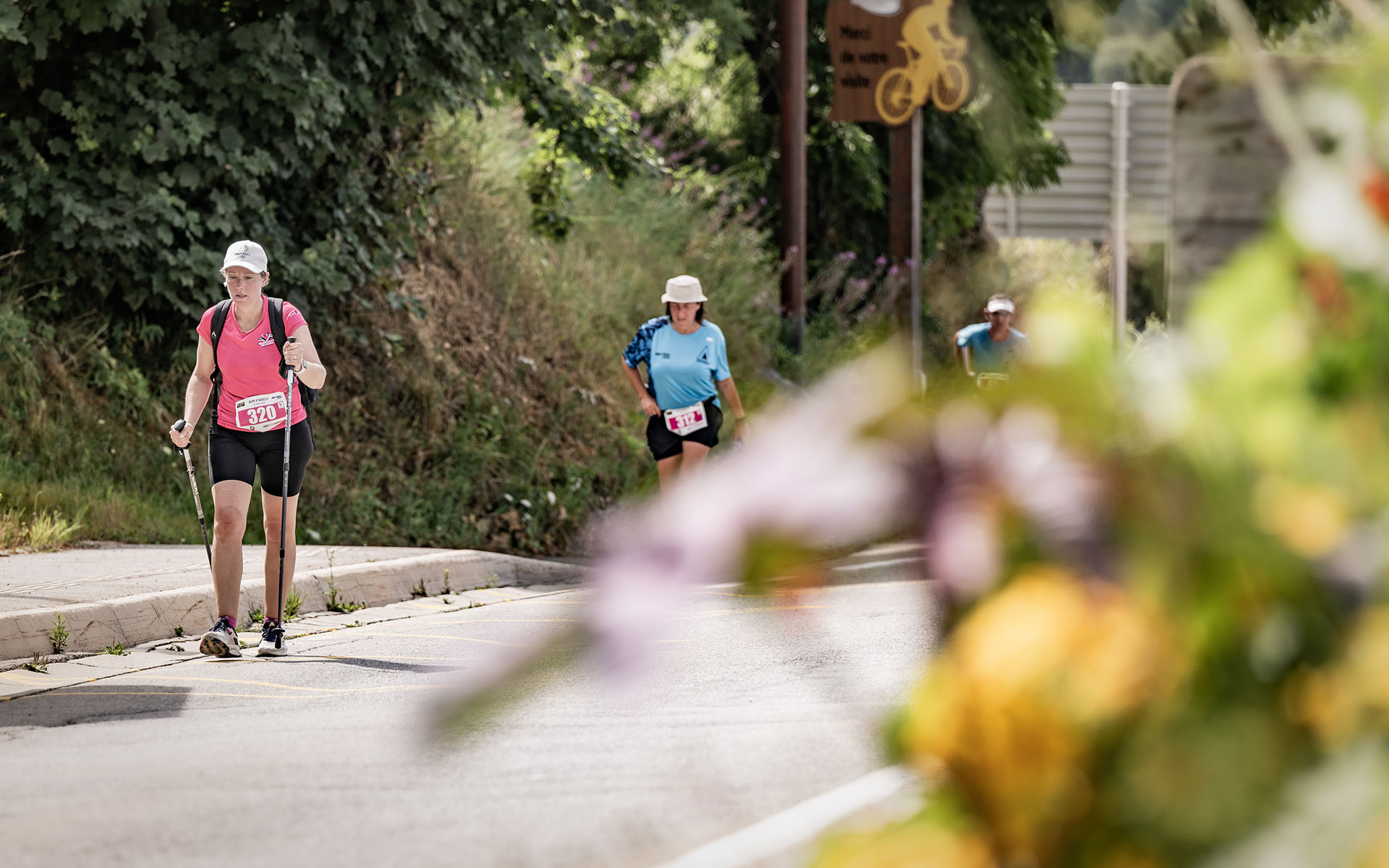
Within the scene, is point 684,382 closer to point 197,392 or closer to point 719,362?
point 719,362

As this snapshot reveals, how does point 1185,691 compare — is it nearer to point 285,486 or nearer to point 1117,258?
point 285,486

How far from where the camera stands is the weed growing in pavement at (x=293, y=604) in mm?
9055

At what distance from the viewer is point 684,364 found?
1062cm

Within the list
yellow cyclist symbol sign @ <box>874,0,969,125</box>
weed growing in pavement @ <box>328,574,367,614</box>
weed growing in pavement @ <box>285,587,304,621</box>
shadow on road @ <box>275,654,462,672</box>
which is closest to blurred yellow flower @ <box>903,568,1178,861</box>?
shadow on road @ <box>275,654,462,672</box>

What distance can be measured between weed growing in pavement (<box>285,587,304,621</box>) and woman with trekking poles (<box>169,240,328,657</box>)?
98 cm

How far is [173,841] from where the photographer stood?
4.47 m

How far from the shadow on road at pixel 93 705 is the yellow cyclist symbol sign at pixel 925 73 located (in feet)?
40.9

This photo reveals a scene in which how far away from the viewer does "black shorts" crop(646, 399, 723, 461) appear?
10.8 metres

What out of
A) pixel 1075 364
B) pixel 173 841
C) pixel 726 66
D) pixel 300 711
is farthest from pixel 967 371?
pixel 726 66

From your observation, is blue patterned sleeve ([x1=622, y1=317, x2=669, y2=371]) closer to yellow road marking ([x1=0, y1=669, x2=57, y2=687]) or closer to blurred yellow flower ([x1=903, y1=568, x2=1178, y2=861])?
yellow road marking ([x1=0, y1=669, x2=57, y2=687])

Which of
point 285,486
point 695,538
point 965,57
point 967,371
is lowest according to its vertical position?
point 285,486

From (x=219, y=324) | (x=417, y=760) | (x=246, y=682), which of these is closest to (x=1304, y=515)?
(x=417, y=760)

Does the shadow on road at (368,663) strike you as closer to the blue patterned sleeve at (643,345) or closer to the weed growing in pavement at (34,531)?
the weed growing in pavement at (34,531)

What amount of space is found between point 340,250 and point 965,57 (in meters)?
8.47
